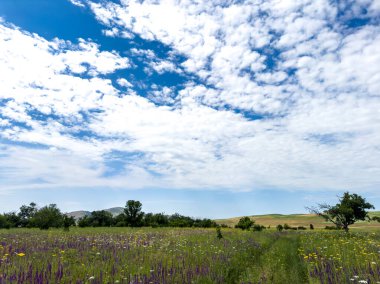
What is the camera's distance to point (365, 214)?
3212 cm

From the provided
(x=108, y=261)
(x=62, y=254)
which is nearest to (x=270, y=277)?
(x=108, y=261)

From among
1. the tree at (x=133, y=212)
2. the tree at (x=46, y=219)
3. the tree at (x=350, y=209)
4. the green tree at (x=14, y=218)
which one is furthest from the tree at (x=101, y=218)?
the tree at (x=350, y=209)

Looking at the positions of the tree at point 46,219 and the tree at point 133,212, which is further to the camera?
the tree at point 133,212

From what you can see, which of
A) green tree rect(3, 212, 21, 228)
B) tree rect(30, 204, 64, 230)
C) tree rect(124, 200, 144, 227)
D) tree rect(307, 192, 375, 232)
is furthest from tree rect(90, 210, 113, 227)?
tree rect(307, 192, 375, 232)

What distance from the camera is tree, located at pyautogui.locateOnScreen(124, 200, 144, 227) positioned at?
55.3m

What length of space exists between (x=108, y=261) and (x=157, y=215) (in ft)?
176

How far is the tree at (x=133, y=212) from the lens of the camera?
55.3 meters

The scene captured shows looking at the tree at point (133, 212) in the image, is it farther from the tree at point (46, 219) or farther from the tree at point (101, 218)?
the tree at point (46, 219)

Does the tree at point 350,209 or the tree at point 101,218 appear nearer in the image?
the tree at point 350,209

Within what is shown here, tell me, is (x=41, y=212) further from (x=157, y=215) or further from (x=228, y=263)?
(x=228, y=263)

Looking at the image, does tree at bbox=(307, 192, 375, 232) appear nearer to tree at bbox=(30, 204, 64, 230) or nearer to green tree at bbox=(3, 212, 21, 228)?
tree at bbox=(30, 204, 64, 230)

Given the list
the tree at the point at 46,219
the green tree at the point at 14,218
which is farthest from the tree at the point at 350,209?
the green tree at the point at 14,218

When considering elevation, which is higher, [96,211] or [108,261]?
[96,211]

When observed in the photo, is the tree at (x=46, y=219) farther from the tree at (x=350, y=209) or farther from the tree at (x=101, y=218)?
the tree at (x=350, y=209)
